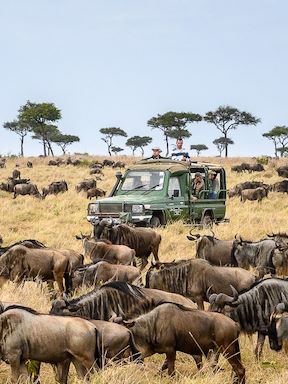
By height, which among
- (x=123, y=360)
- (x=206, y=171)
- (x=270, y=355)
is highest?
(x=206, y=171)

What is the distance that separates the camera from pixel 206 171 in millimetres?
15555

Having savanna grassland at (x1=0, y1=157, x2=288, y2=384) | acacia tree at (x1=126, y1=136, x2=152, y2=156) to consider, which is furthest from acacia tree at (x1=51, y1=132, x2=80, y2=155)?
savanna grassland at (x1=0, y1=157, x2=288, y2=384)

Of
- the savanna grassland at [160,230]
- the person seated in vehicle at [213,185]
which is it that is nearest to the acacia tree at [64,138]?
the savanna grassland at [160,230]

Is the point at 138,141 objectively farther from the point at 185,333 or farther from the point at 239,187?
the point at 185,333

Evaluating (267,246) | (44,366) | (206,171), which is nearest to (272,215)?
(206,171)

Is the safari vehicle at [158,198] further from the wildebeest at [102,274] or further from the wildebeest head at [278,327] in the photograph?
the wildebeest head at [278,327]

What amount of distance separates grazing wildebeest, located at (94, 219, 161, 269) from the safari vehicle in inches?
64.7

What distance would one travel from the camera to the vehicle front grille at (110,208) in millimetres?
13703

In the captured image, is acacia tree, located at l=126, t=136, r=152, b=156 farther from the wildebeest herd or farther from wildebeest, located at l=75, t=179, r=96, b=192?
the wildebeest herd

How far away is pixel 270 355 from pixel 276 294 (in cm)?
64

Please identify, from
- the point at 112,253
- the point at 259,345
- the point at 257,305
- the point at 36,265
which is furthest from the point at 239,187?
the point at 259,345

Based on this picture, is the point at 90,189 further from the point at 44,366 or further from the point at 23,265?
the point at 44,366

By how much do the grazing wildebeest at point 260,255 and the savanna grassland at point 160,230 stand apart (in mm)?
2272

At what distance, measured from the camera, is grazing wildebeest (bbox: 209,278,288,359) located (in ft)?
21.0
